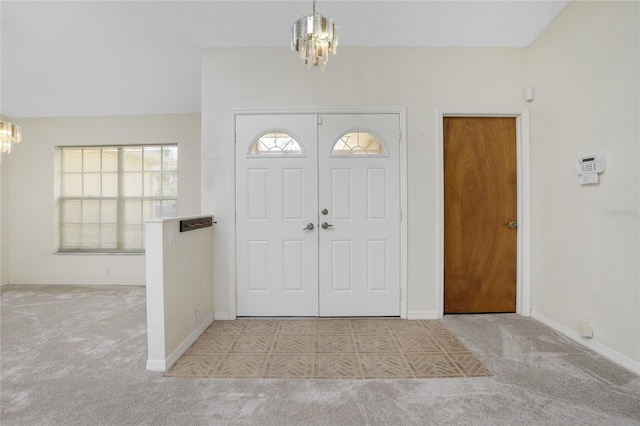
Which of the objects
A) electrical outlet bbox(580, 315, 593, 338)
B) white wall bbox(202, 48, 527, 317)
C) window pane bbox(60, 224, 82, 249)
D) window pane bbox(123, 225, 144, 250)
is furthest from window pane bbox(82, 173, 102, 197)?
electrical outlet bbox(580, 315, 593, 338)

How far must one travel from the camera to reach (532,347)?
7.79ft

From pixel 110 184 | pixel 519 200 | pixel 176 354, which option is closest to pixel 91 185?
pixel 110 184

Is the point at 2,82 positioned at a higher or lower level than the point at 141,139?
higher

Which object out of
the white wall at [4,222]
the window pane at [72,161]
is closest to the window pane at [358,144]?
the window pane at [72,161]

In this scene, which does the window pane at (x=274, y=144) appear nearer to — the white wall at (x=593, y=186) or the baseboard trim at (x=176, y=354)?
the baseboard trim at (x=176, y=354)

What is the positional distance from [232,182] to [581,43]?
3.45m

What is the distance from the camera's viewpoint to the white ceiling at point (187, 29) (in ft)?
8.73

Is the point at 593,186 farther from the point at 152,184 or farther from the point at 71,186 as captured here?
the point at 71,186

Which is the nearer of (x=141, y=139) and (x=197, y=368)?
(x=197, y=368)

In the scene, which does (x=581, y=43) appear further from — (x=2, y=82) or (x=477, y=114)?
(x=2, y=82)

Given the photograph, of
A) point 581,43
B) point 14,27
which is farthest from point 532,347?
point 14,27

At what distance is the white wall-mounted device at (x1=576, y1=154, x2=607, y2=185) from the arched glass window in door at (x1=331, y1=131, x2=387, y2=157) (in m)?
1.67

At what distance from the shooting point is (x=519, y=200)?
3078 mm

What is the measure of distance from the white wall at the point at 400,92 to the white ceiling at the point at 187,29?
146mm
